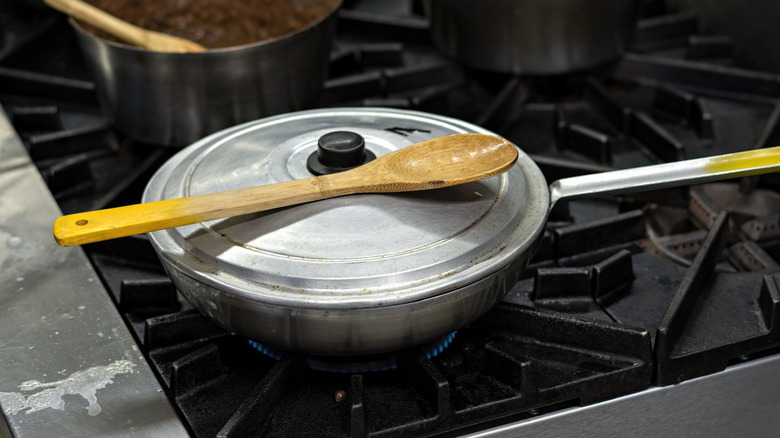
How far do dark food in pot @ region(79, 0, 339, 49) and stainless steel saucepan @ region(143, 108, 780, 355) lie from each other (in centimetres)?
51

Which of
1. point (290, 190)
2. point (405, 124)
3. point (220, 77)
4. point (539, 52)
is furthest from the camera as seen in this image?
point (539, 52)

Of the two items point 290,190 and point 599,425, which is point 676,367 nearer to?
point 599,425

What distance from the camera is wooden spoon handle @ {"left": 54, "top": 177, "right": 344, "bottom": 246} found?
0.57 metres

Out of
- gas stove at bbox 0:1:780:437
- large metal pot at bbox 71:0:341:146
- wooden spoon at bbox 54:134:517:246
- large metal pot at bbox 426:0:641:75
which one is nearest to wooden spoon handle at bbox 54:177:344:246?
wooden spoon at bbox 54:134:517:246

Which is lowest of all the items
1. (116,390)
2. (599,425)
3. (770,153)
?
(599,425)

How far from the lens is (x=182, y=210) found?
1.94ft

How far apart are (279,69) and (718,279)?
21.6 inches

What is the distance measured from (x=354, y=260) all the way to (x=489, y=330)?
7.8 inches

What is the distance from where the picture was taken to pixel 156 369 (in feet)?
2.24

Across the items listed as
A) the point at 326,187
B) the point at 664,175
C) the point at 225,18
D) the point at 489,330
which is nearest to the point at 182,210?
the point at 326,187

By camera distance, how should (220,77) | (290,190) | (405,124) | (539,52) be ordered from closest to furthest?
(290,190) → (405,124) → (220,77) → (539,52)

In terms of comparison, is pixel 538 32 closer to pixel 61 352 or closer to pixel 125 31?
pixel 125 31

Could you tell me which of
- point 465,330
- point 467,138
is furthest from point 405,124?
point 465,330

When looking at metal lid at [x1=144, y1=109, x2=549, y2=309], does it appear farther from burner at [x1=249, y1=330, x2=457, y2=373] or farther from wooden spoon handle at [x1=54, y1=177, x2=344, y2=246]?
burner at [x1=249, y1=330, x2=457, y2=373]
